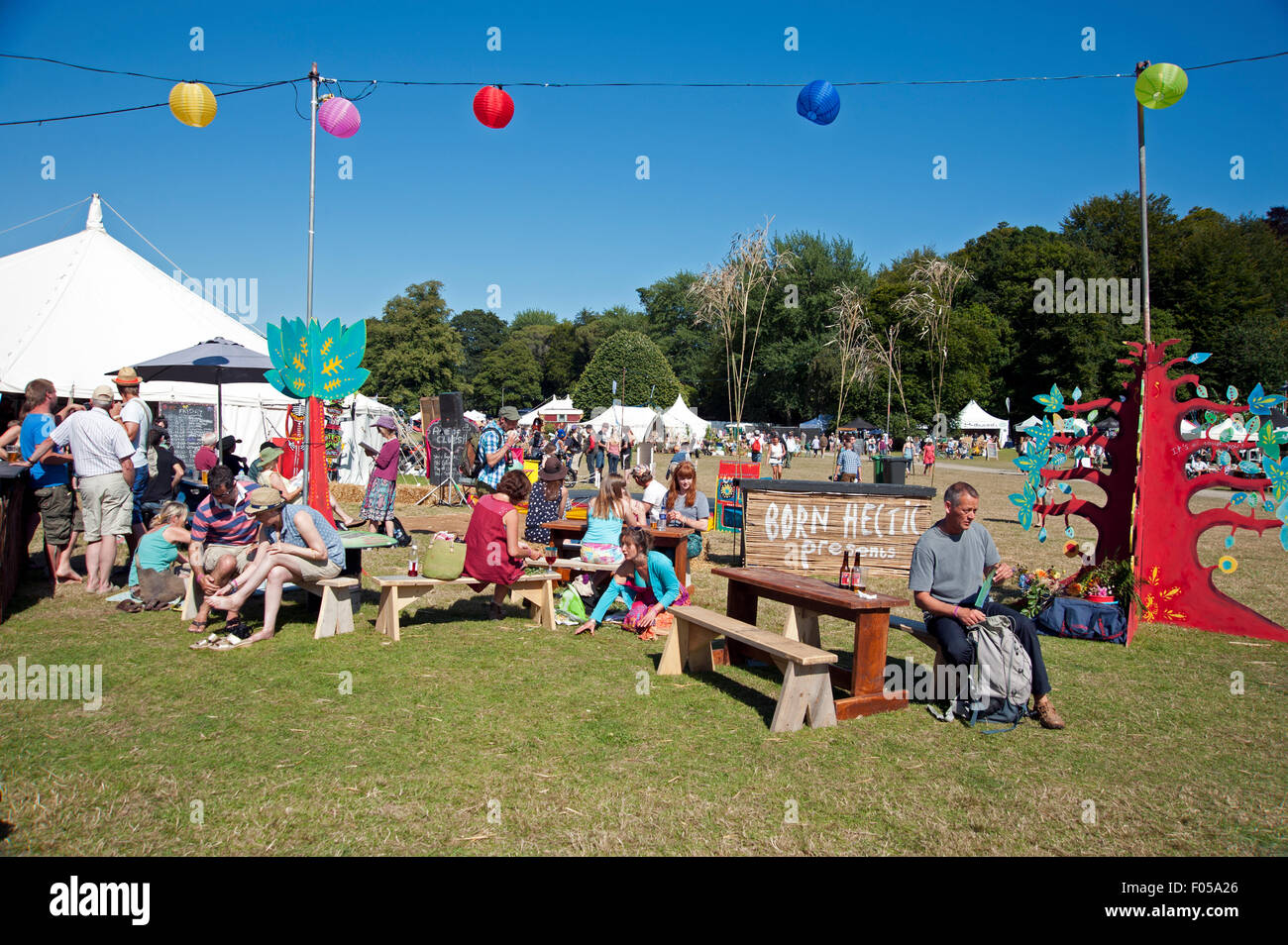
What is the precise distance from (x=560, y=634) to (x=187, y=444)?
14554 millimetres

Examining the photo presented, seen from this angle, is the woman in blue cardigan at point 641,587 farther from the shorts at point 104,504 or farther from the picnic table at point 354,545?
the shorts at point 104,504

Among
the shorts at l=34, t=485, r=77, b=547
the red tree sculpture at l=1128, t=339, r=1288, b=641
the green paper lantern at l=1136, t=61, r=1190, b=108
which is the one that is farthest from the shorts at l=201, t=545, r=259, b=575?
the green paper lantern at l=1136, t=61, r=1190, b=108

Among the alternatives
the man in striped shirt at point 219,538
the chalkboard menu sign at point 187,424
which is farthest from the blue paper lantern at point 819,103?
the chalkboard menu sign at point 187,424

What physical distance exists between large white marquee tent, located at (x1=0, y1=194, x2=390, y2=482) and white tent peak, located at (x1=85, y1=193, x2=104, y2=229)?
2 cm

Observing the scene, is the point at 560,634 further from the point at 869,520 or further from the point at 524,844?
the point at 869,520

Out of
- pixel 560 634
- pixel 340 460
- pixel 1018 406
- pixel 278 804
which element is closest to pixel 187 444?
pixel 340 460

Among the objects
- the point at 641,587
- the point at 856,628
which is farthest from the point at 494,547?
the point at 856,628

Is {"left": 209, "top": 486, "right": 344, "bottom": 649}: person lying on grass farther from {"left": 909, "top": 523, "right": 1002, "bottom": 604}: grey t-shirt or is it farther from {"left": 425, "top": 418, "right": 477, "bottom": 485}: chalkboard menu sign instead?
{"left": 425, "top": 418, "right": 477, "bottom": 485}: chalkboard menu sign

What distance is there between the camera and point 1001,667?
5000mm

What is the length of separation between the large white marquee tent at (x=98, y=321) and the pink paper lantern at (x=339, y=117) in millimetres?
8859

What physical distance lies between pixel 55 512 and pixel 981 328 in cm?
5671

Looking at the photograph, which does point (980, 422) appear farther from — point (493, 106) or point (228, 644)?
point (228, 644)

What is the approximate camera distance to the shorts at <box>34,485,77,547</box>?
7.90m

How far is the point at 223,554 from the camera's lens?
6.60 metres
